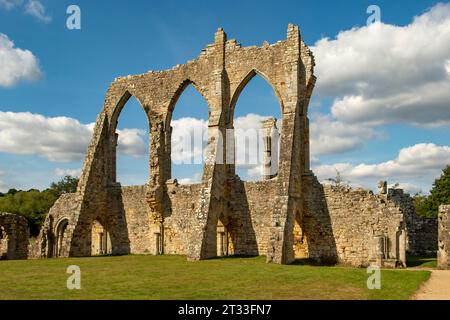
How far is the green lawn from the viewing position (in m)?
9.59

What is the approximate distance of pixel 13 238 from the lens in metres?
22.0

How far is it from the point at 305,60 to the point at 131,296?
40.1 ft

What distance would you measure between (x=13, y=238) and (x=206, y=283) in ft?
45.2

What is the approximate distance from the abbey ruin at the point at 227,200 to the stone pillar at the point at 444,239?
1.17m

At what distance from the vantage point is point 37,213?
1982 inches

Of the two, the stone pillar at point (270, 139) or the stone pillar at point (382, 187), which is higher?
the stone pillar at point (270, 139)

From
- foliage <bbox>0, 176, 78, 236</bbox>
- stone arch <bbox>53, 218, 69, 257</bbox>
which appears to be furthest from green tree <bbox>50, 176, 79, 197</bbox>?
stone arch <bbox>53, 218, 69, 257</bbox>

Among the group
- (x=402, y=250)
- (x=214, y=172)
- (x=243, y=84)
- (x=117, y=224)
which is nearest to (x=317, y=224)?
(x=402, y=250)

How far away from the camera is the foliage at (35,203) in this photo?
4884cm

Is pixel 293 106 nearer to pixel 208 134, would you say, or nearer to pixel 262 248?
pixel 208 134

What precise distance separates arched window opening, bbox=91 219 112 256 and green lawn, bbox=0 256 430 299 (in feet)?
26.2

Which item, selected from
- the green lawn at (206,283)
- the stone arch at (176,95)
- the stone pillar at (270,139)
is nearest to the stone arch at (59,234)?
the stone arch at (176,95)

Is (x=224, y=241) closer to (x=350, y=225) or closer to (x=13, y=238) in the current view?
(x=350, y=225)

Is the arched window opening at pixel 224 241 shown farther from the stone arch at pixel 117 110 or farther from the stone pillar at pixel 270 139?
the stone arch at pixel 117 110
